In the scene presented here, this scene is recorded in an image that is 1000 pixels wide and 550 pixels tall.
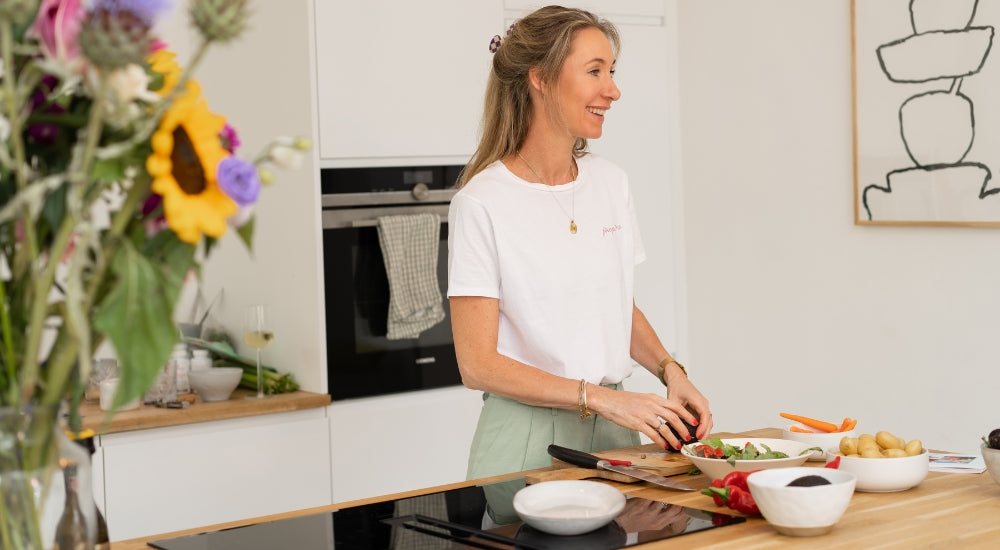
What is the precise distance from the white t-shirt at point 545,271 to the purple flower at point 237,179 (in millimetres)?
1331

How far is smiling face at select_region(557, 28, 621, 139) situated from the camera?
89.0 inches

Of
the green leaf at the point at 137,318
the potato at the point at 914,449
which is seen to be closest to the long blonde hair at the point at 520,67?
the potato at the point at 914,449

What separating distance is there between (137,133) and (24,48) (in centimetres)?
10

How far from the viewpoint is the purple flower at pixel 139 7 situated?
773 millimetres

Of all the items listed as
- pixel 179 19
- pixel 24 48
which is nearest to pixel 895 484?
pixel 24 48

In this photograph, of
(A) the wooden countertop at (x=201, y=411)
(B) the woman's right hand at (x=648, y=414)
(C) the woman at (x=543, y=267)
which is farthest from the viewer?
(A) the wooden countertop at (x=201, y=411)

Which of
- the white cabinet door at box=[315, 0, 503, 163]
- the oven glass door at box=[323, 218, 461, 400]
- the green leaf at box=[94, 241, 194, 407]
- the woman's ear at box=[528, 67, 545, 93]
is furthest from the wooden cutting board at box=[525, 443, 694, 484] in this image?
the white cabinet door at box=[315, 0, 503, 163]

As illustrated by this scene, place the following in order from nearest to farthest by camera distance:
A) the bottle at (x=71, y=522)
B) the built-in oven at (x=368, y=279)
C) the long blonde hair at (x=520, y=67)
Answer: the bottle at (x=71, y=522), the long blonde hair at (x=520, y=67), the built-in oven at (x=368, y=279)

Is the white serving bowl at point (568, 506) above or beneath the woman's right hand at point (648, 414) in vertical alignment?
beneath

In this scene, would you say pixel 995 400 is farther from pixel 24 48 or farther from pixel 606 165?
pixel 24 48

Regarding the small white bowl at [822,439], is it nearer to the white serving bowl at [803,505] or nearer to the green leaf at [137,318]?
the white serving bowl at [803,505]

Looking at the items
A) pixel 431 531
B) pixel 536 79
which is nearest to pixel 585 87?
pixel 536 79

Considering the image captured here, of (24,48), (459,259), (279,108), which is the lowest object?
(459,259)

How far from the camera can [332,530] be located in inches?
63.6
